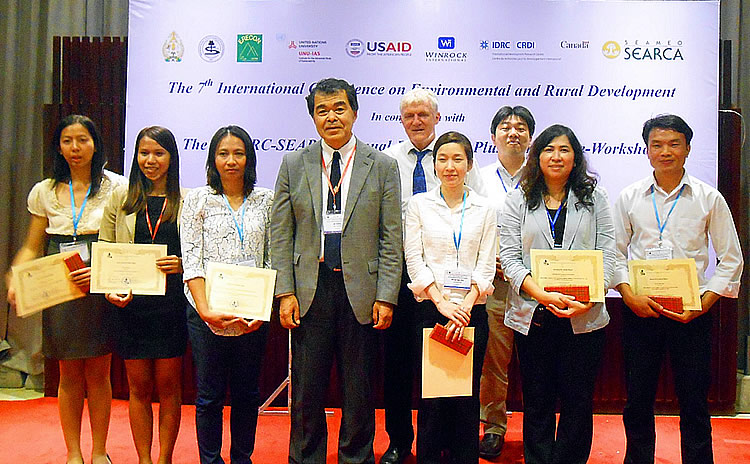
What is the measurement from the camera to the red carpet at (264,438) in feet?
10.9

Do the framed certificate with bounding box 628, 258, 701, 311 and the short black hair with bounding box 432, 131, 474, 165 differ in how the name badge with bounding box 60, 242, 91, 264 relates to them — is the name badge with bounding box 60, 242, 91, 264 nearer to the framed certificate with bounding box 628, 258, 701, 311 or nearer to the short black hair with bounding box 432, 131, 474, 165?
the short black hair with bounding box 432, 131, 474, 165

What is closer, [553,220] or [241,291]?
[241,291]

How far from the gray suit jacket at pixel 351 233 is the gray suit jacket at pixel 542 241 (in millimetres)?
508

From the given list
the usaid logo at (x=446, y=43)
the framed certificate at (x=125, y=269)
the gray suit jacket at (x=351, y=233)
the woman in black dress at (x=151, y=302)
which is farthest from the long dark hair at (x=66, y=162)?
the usaid logo at (x=446, y=43)

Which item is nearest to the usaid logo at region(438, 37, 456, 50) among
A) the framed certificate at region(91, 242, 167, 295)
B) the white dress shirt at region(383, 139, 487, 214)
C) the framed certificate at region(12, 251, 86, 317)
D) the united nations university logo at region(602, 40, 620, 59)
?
the united nations university logo at region(602, 40, 620, 59)

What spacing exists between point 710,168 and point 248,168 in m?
3.09

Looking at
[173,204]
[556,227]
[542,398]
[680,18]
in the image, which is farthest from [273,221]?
[680,18]

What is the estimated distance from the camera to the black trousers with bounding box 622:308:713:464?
8.94ft

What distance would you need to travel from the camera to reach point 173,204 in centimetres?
280

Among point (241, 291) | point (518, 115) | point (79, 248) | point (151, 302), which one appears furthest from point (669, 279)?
point (79, 248)

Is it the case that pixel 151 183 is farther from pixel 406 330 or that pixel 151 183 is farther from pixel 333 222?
pixel 406 330

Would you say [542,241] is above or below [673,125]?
below

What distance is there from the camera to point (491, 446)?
10.9 ft

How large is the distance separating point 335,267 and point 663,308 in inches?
58.4
